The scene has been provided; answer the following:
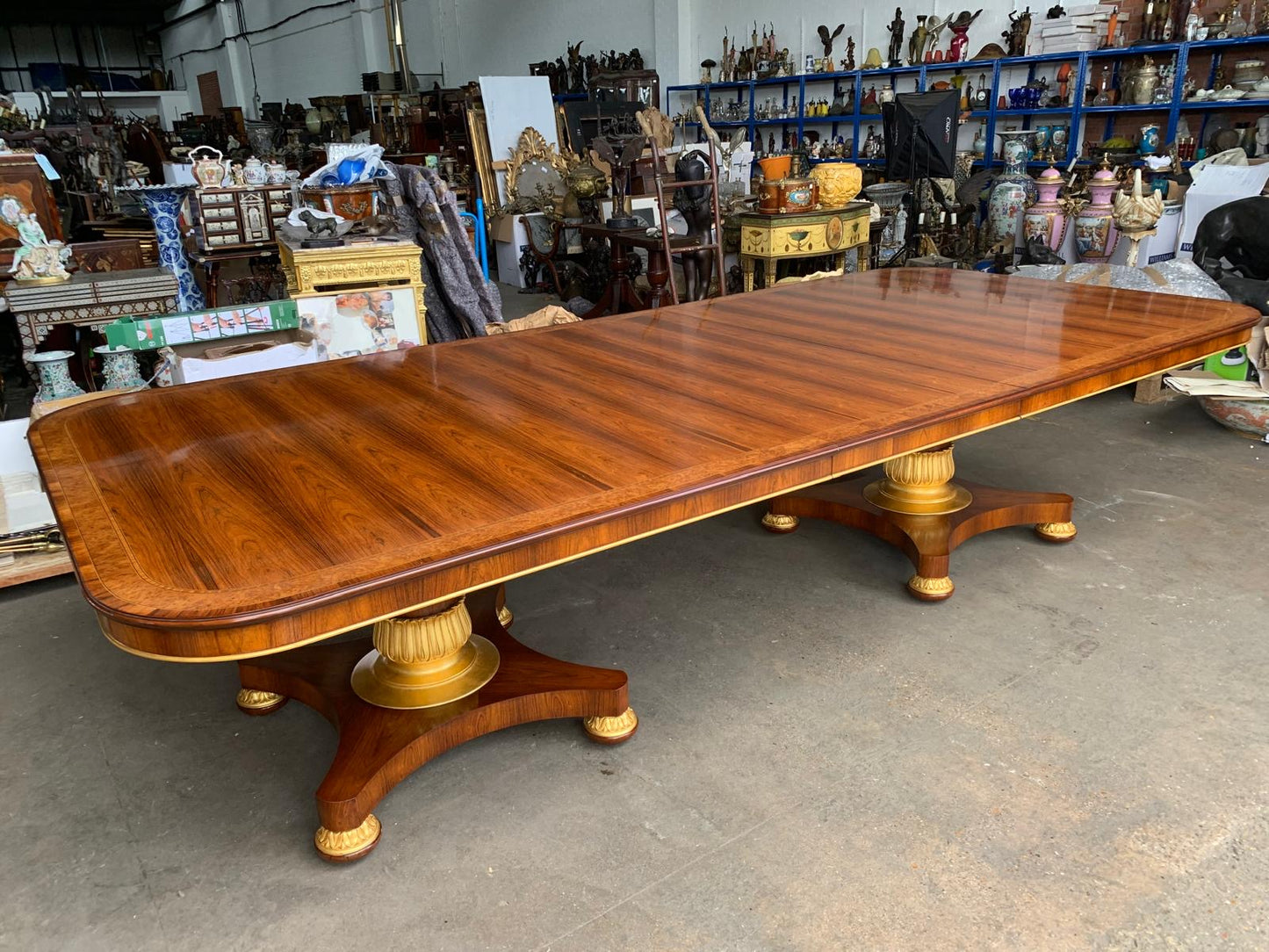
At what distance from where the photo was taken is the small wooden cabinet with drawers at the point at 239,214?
198 inches

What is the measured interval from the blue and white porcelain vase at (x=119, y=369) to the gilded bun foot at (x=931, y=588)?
9.02 ft

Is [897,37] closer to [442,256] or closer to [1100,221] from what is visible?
[1100,221]

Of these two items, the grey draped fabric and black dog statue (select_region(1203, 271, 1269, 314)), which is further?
the grey draped fabric

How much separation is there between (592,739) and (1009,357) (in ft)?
3.89

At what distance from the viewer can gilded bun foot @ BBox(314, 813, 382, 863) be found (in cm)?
155

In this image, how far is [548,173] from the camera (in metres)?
7.59

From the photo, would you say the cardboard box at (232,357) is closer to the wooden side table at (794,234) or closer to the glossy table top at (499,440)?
the glossy table top at (499,440)

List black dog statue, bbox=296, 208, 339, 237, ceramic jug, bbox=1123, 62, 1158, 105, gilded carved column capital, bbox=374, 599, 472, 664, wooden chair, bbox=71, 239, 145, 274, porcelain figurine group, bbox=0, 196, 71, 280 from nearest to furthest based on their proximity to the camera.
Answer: gilded carved column capital, bbox=374, 599, 472, 664
porcelain figurine group, bbox=0, 196, 71, 280
black dog statue, bbox=296, 208, 339, 237
wooden chair, bbox=71, 239, 145, 274
ceramic jug, bbox=1123, 62, 1158, 105

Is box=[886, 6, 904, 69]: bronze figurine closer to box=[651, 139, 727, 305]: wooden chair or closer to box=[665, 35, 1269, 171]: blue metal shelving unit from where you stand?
box=[665, 35, 1269, 171]: blue metal shelving unit

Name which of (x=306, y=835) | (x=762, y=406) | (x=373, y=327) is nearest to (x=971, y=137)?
(x=373, y=327)

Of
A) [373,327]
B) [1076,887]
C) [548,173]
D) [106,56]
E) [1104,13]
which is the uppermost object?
[106,56]

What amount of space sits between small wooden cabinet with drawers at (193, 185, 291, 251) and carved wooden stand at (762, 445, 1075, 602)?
375 centimetres

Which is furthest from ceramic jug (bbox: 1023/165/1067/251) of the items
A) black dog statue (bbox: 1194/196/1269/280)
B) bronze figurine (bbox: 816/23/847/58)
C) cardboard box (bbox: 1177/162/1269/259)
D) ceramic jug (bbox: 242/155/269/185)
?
ceramic jug (bbox: 242/155/269/185)

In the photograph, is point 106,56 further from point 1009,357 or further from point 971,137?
point 1009,357
